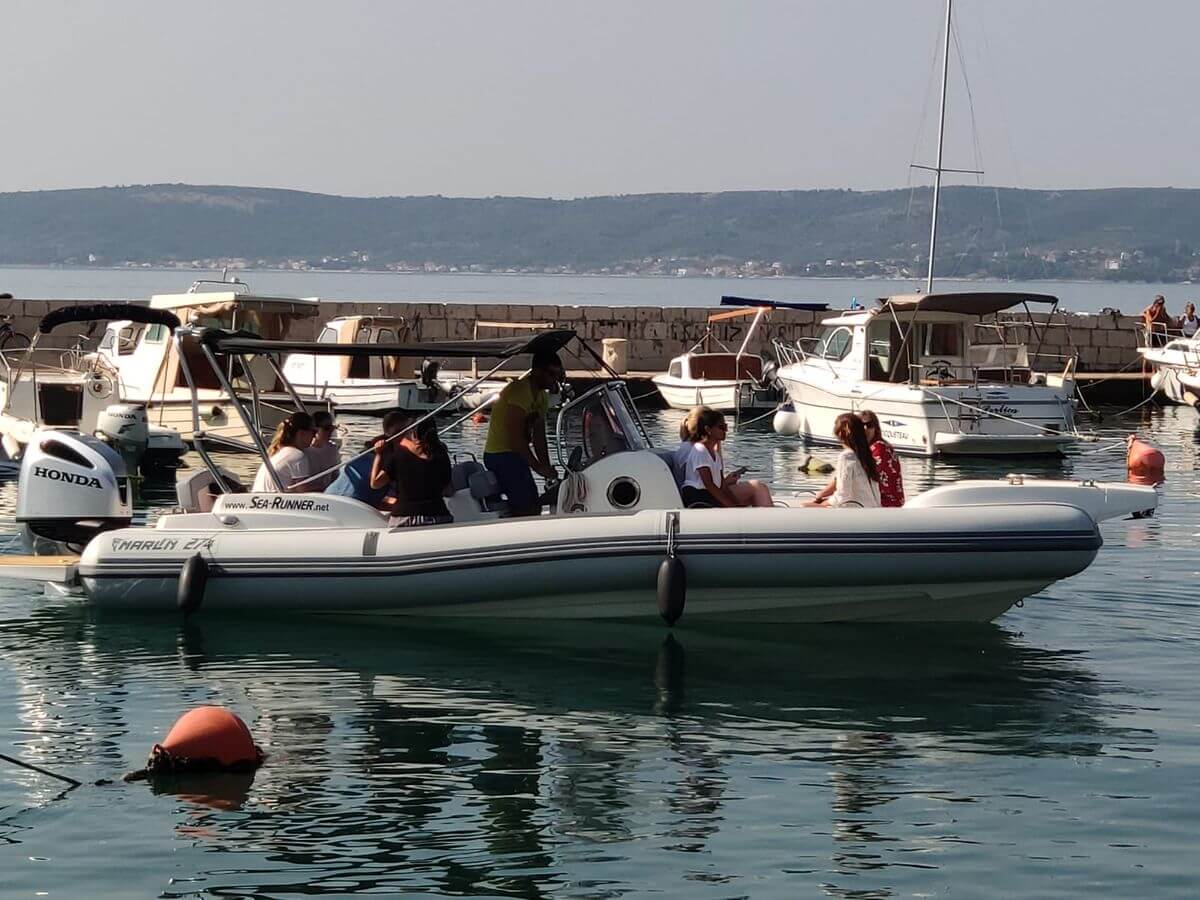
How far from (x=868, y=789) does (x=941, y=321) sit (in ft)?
56.8

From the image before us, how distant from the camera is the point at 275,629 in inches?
484

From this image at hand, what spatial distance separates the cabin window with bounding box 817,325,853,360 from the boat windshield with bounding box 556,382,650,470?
14578 mm

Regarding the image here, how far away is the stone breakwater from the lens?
39906mm

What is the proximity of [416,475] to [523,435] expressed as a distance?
77cm

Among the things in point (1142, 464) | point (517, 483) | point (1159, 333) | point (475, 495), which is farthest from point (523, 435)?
point (1159, 333)

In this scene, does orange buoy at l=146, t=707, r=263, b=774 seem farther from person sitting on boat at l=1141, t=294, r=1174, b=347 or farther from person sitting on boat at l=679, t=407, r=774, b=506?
person sitting on boat at l=1141, t=294, r=1174, b=347

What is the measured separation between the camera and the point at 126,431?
21281 millimetres

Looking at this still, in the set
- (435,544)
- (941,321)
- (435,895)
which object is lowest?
(435,895)

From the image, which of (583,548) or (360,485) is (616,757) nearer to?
(583,548)

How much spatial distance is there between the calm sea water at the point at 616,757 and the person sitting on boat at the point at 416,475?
75cm

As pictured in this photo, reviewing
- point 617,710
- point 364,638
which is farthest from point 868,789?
point 364,638

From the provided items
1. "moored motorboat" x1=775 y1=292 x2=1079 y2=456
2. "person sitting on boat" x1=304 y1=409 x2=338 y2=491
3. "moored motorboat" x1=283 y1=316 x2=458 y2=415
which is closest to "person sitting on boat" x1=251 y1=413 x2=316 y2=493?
"person sitting on boat" x1=304 y1=409 x2=338 y2=491

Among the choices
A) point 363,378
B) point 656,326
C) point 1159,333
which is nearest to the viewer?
point 363,378

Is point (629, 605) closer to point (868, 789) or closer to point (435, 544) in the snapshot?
point (435, 544)
